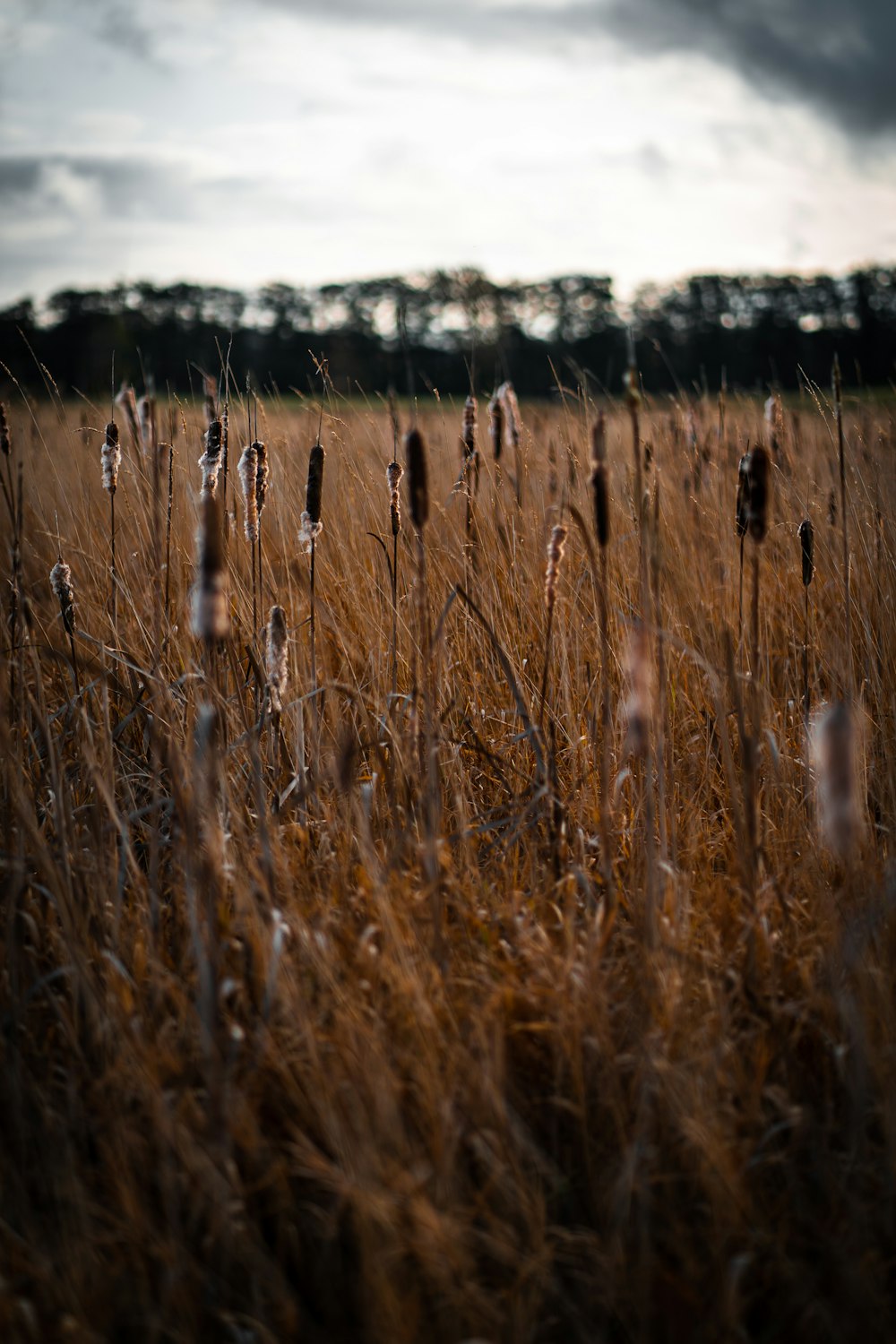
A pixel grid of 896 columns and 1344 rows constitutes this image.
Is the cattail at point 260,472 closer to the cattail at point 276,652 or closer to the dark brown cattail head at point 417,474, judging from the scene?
the cattail at point 276,652

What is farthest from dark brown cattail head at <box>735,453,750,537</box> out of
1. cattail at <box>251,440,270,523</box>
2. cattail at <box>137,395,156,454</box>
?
cattail at <box>137,395,156,454</box>

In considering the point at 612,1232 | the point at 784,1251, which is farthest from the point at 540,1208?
the point at 784,1251

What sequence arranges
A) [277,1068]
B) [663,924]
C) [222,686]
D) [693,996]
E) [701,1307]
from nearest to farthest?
[701,1307] < [277,1068] < [693,996] < [663,924] < [222,686]

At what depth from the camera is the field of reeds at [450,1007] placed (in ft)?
3.04

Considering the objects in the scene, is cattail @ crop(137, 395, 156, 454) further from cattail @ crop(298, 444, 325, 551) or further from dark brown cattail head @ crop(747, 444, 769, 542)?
dark brown cattail head @ crop(747, 444, 769, 542)

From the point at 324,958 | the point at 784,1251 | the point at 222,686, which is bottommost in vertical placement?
the point at 784,1251

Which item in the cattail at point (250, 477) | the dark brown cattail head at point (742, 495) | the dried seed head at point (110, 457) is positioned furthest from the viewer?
the dried seed head at point (110, 457)

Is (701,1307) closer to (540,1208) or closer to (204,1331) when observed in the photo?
(540,1208)

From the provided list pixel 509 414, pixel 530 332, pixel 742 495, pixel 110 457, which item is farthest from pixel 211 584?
pixel 530 332

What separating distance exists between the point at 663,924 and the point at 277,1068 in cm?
64

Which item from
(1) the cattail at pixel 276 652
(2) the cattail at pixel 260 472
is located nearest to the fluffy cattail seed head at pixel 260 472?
(2) the cattail at pixel 260 472

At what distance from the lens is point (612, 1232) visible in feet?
3.20

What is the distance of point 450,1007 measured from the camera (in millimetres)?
1238

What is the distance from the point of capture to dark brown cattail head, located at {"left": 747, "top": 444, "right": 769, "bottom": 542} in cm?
126
